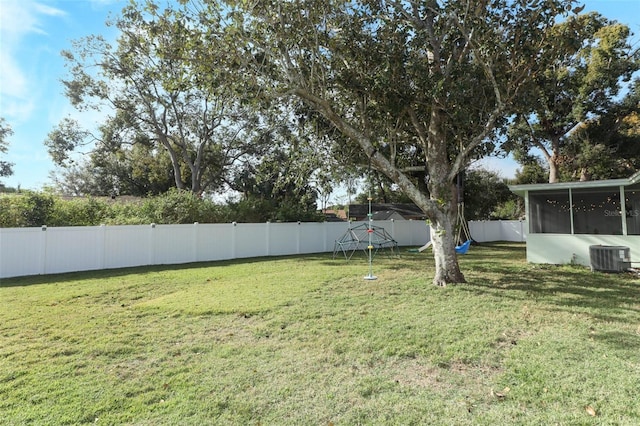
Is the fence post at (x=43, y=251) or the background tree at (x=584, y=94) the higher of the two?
the background tree at (x=584, y=94)

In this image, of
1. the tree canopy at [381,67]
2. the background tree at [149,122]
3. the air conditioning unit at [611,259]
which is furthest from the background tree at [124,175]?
the air conditioning unit at [611,259]

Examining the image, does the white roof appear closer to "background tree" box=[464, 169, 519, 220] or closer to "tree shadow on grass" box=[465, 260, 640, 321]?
"tree shadow on grass" box=[465, 260, 640, 321]

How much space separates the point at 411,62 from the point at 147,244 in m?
9.67

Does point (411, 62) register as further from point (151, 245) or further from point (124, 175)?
point (124, 175)

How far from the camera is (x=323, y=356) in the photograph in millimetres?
3965

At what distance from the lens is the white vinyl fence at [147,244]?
9.76 meters

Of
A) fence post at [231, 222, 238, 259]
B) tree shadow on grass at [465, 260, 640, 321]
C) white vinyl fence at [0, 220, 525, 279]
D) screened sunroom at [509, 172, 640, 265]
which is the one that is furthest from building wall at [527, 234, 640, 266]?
fence post at [231, 222, 238, 259]

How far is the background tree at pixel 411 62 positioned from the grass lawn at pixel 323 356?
108 inches

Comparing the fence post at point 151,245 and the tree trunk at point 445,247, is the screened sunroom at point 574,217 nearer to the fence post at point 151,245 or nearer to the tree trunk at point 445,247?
the tree trunk at point 445,247

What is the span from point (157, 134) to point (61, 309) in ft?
54.9

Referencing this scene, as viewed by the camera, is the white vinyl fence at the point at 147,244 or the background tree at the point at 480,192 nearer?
the white vinyl fence at the point at 147,244

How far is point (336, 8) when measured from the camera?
768 centimetres

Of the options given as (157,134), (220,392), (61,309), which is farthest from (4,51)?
(157,134)

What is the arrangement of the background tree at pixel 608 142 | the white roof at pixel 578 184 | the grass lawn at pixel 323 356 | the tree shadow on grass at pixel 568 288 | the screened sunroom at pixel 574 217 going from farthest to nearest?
the background tree at pixel 608 142 → the screened sunroom at pixel 574 217 → the white roof at pixel 578 184 → the tree shadow on grass at pixel 568 288 → the grass lawn at pixel 323 356
